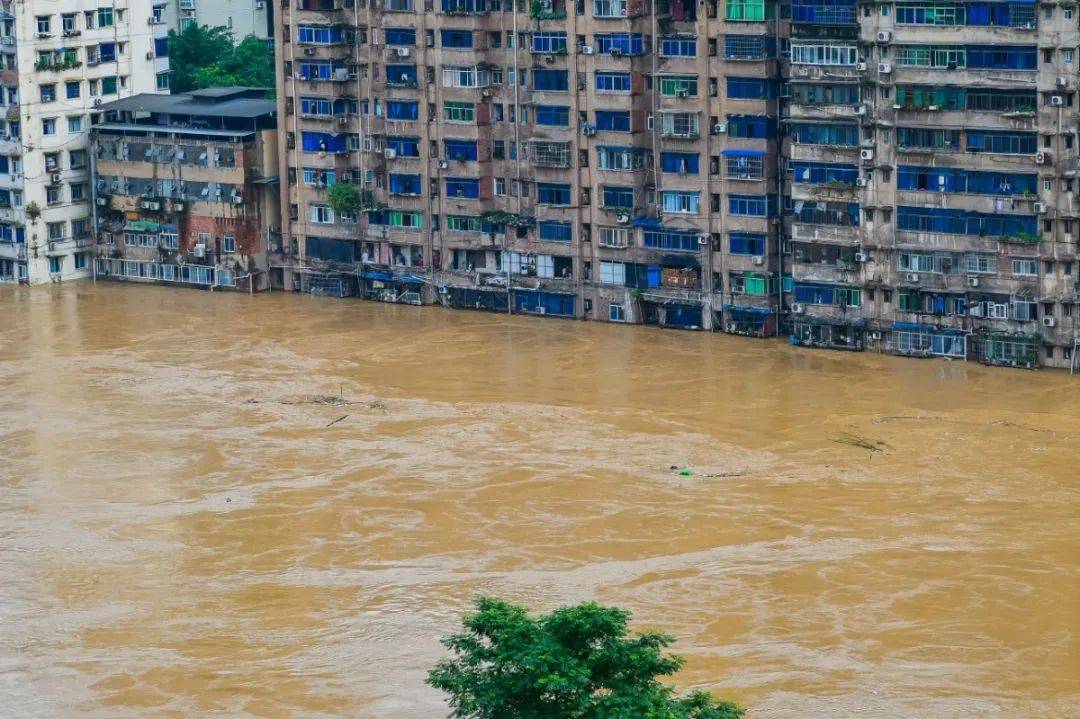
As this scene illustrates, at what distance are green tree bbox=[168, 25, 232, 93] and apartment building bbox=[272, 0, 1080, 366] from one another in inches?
508

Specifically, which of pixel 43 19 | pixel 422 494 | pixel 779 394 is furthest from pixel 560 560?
pixel 43 19

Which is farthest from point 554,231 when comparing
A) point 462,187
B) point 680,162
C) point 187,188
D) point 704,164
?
point 187,188

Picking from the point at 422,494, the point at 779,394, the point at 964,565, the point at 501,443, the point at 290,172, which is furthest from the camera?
the point at 290,172

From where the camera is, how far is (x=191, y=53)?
90.6 metres

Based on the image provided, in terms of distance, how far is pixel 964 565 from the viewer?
169ft

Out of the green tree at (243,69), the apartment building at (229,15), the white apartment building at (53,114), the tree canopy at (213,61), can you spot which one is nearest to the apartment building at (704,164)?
the white apartment building at (53,114)

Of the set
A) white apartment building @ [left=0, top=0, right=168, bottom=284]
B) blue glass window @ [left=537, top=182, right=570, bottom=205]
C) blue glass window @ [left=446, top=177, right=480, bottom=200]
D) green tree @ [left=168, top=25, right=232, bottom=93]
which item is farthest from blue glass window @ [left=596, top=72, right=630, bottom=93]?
green tree @ [left=168, top=25, right=232, bottom=93]

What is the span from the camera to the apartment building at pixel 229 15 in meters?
94.1

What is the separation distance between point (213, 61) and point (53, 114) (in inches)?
450

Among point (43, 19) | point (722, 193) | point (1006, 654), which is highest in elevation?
point (43, 19)

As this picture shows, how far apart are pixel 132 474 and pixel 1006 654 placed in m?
22.7

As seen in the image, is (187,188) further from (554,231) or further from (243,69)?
(554,231)

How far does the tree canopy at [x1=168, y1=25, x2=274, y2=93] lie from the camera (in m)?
88.8

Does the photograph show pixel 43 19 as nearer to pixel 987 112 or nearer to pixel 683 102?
pixel 683 102
